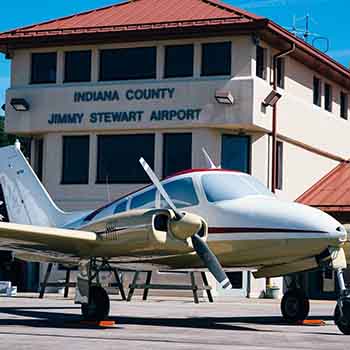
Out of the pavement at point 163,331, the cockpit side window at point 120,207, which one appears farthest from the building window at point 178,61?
the cockpit side window at point 120,207

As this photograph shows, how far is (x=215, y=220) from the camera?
16.0 metres

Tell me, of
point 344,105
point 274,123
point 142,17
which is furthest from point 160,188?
point 344,105

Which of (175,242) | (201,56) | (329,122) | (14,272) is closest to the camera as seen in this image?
(175,242)

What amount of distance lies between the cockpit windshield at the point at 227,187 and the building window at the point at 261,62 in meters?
15.3

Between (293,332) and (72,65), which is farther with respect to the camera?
(72,65)

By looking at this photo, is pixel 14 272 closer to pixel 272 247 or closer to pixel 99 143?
pixel 99 143

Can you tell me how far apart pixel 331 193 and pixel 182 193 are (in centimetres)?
1884

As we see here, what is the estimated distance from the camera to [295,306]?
58.0 feet

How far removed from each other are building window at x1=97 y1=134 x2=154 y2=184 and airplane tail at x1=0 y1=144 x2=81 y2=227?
11199 mm

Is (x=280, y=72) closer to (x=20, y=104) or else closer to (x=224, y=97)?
(x=224, y=97)

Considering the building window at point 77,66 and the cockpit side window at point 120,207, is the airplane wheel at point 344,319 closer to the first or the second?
the cockpit side window at point 120,207

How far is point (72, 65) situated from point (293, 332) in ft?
64.3

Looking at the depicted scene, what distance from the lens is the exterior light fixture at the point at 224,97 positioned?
3017cm

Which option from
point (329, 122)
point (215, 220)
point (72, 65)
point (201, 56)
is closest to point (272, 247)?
point (215, 220)
